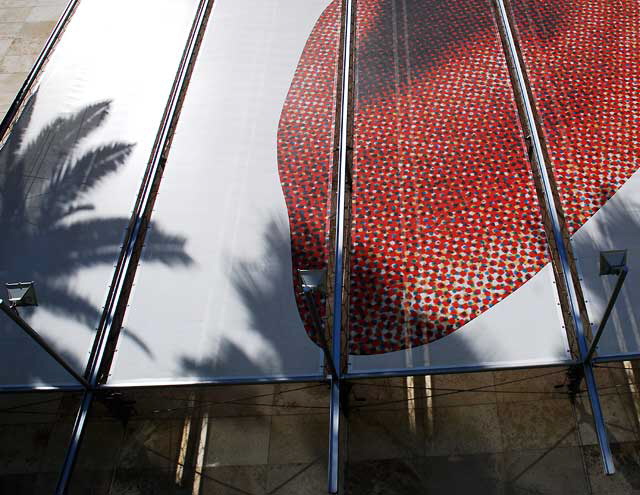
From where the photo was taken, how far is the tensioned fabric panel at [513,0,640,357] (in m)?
6.41

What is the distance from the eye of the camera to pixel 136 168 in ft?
25.5

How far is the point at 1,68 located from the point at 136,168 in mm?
6344

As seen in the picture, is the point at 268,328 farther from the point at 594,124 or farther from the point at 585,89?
the point at 585,89

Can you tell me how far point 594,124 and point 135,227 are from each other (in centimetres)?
594

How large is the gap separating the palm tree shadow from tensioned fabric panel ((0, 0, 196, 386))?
0.01m

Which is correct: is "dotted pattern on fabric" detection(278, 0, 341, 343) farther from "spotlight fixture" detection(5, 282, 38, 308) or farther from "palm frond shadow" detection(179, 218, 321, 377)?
"spotlight fixture" detection(5, 282, 38, 308)

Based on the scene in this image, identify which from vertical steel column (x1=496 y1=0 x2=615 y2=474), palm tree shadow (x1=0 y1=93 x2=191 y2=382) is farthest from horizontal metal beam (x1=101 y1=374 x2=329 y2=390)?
vertical steel column (x1=496 y1=0 x2=615 y2=474)

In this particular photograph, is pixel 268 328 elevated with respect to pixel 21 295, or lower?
elevated

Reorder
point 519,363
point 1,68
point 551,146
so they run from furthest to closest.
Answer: point 1,68 < point 551,146 < point 519,363

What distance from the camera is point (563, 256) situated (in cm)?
653

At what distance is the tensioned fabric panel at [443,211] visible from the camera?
20.5 feet

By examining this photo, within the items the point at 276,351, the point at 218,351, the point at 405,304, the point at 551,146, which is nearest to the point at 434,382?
the point at 405,304

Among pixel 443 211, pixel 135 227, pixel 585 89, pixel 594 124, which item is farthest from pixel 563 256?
pixel 135 227

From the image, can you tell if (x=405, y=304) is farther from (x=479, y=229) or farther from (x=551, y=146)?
(x=551, y=146)
